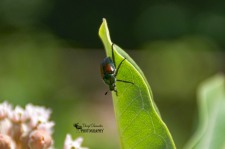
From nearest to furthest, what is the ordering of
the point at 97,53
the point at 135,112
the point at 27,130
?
the point at 135,112
the point at 27,130
the point at 97,53

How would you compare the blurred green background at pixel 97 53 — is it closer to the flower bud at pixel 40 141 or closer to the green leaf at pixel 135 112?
the flower bud at pixel 40 141

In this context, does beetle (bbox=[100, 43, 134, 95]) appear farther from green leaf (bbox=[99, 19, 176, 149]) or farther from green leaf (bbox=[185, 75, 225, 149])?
green leaf (bbox=[185, 75, 225, 149])

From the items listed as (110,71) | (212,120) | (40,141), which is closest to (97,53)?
(212,120)

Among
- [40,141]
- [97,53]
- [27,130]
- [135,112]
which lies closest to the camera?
[135,112]

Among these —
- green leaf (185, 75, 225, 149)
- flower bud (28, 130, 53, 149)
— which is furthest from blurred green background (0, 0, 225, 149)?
flower bud (28, 130, 53, 149)

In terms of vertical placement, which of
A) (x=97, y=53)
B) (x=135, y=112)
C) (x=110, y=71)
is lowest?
(x=135, y=112)

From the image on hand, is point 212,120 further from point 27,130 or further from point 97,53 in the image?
point 97,53

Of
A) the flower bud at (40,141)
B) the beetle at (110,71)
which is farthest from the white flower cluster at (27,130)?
the beetle at (110,71)
